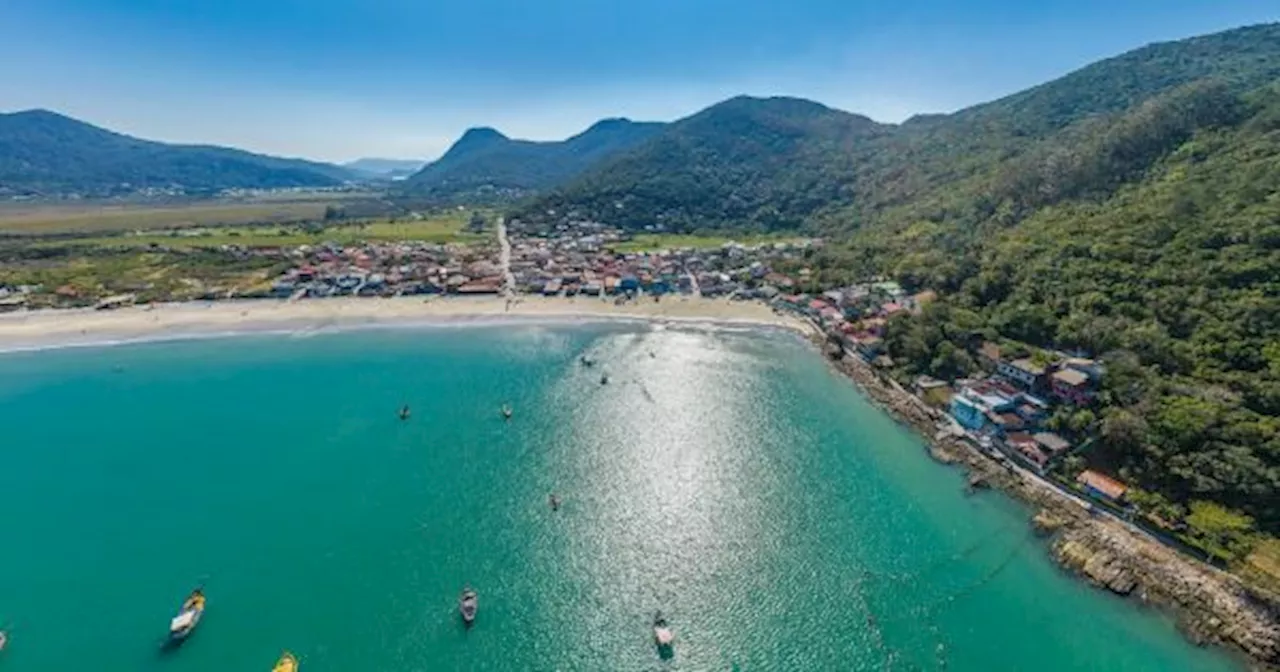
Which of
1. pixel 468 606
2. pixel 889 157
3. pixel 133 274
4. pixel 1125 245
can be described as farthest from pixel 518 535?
pixel 889 157

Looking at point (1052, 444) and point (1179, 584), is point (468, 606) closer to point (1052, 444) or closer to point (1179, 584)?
point (1179, 584)

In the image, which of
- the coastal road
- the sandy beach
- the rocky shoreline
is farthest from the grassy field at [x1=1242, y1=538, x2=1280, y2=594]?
the coastal road

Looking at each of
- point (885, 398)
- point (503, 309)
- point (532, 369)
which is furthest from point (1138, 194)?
point (503, 309)

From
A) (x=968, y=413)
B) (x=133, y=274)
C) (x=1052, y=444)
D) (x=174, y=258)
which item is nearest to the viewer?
(x=1052, y=444)

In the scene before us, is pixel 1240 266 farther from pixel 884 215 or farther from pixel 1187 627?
pixel 884 215

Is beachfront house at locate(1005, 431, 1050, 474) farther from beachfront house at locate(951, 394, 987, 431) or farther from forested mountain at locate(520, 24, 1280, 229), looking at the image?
forested mountain at locate(520, 24, 1280, 229)

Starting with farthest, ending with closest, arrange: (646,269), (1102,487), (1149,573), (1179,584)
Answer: (646,269) → (1102,487) → (1149,573) → (1179,584)

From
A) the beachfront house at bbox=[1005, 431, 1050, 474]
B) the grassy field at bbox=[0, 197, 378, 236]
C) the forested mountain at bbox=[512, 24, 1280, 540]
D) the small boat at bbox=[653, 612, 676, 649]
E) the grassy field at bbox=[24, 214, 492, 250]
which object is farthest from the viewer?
the grassy field at bbox=[0, 197, 378, 236]
